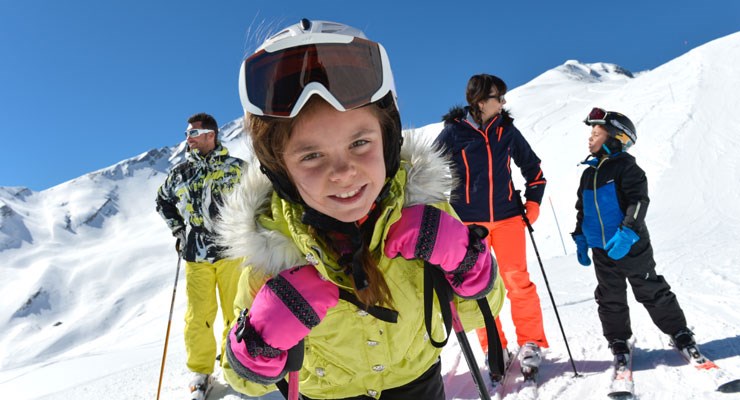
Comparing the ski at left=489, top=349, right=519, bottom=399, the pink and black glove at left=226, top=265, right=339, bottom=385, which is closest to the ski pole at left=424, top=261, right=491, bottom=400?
the pink and black glove at left=226, top=265, right=339, bottom=385

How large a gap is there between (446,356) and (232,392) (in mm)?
1865

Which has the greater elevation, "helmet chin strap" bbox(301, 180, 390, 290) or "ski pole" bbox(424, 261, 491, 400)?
"helmet chin strap" bbox(301, 180, 390, 290)

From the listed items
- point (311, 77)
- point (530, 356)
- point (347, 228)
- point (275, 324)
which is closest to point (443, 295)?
point (347, 228)

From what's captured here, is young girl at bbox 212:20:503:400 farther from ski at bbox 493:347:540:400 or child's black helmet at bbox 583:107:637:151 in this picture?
child's black helmet at bbox 583:107:637:151

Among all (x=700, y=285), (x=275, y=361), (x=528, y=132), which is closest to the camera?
(x=275, y=361)

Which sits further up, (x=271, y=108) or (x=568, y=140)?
(x=271, y=108)

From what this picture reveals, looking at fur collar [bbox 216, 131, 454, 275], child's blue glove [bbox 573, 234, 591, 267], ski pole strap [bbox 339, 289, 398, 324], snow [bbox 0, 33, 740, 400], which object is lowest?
snow [bbox 0, 33, 740, 400]

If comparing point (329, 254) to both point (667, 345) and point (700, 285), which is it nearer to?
point (667, 345)

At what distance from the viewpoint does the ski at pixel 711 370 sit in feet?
9.21

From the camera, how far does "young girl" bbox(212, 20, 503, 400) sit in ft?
5.53

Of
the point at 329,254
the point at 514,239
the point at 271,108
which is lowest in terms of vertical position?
the point at 514,239

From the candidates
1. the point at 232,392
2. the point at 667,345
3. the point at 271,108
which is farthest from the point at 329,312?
the point at 667,345

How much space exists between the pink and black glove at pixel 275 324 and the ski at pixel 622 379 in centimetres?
232

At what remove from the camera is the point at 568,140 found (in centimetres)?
2781
